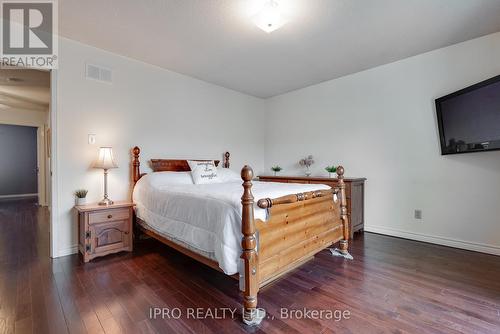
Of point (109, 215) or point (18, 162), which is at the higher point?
point (18, 162)

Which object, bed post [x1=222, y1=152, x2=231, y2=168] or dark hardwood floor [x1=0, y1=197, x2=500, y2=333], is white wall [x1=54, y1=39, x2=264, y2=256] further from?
dark hardwood floor [x1=0, y1=197, x2=500, y2=333]

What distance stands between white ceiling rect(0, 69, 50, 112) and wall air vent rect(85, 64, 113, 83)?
101 centimetres

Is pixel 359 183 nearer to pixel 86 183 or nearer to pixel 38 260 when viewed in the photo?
pixel 86 183

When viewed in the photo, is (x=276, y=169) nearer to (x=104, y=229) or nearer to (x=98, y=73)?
(x=104, y=229)

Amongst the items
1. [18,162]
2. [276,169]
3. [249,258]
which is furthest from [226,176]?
[18,162]

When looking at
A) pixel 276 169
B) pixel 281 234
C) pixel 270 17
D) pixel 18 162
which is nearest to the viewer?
pixel 281 234

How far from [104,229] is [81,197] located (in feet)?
1.73

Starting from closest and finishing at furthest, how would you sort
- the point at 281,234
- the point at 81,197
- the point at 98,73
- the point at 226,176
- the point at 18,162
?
the point at 281,234
the point at 81,197
the point at 98,73
the point at 226,176
the point at 18,162

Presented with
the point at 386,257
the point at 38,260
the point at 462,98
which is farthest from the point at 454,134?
the point at 38,260

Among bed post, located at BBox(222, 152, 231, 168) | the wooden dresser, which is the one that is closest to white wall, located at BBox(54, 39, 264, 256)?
bed post, located at BBox(222, 152, 231, 168)

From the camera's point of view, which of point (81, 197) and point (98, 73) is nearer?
point (81, 197)

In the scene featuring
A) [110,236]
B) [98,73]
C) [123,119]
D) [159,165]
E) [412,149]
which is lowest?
[110,236]

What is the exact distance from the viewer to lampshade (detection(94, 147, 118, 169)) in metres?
2.85
